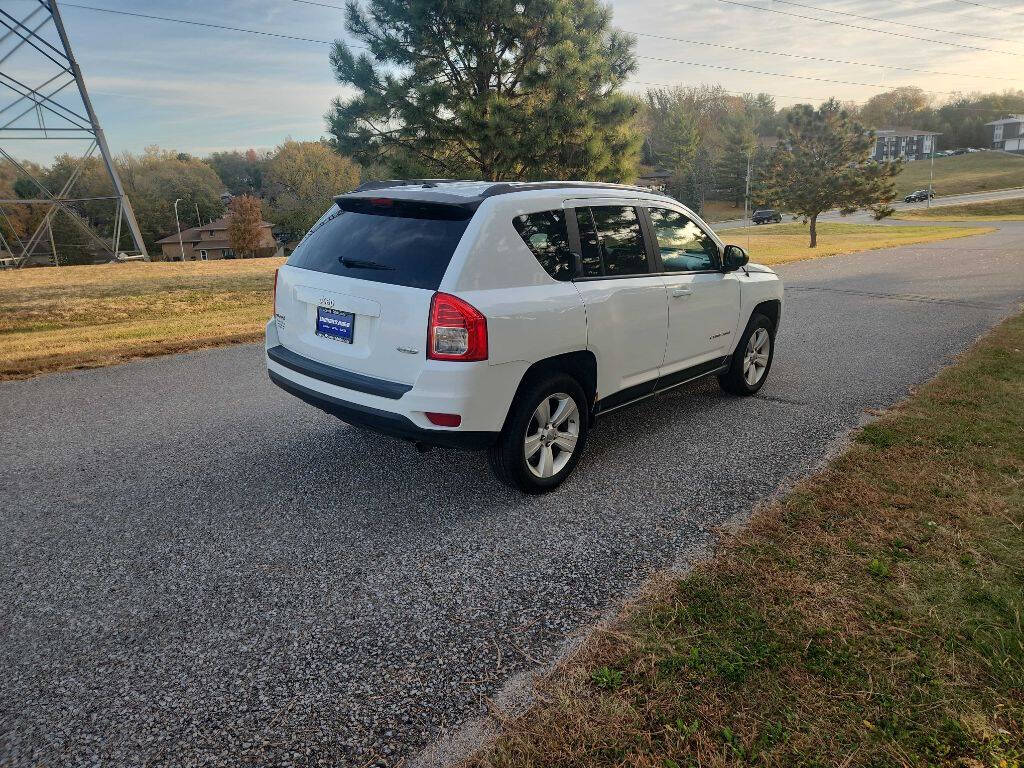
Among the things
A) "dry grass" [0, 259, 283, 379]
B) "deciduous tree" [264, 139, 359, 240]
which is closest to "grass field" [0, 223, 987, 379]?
"dry grass" [0, 259, 283, 379]

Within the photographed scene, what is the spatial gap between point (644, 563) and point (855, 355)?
6.03 meters

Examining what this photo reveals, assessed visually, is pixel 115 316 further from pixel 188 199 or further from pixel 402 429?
pixel 188 199

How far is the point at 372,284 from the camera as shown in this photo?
3781 millimetres

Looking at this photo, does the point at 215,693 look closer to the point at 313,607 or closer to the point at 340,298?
the point at 313,607

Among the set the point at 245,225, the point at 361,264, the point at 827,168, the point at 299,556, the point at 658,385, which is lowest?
the point at 299,556

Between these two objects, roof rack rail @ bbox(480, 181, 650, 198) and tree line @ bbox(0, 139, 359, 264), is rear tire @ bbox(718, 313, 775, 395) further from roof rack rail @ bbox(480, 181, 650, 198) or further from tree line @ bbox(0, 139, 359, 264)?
tree line @ bbox(0, 139, 359, 264)

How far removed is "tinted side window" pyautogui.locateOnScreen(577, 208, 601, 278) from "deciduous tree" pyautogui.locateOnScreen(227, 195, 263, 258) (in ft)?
291

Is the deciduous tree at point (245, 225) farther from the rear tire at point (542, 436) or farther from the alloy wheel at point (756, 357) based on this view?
the rear tire at point (542, 436)

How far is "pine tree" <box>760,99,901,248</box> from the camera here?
3706 centimetres

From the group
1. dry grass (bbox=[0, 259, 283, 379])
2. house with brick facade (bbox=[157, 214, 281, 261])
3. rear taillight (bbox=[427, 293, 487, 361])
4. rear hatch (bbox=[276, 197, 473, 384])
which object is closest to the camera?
rear taillight (bbox=[427, 293, 487, 361])

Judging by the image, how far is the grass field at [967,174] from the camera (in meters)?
84.6

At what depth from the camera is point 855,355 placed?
319 inches

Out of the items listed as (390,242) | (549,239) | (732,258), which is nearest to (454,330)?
(390,242)

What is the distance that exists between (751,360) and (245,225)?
289 feet
